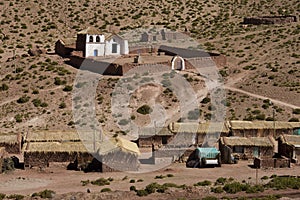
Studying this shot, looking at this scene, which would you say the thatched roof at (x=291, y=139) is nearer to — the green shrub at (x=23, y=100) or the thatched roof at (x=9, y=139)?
the thatched roof at (x=9, y=139)

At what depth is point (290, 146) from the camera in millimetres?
41688

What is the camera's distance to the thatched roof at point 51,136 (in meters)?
42.6

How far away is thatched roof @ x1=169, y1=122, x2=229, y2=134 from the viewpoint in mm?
44322

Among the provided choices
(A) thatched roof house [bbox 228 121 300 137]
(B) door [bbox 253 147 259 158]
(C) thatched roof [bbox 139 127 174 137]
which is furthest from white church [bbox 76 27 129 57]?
(B) door [bbox 253 147 259 158]

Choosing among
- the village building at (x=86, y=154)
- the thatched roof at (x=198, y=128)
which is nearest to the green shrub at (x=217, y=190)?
the village building at (x=86, y=154)

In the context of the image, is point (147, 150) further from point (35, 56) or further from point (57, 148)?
point (35, 56)

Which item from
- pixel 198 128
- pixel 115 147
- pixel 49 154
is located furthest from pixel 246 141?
Result: pixel 49 154

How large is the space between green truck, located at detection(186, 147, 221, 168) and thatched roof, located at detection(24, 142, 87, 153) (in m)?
7.26

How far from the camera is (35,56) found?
65312 mm

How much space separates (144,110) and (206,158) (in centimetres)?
1158

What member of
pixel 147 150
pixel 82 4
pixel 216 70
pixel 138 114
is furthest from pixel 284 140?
pixel 82 4

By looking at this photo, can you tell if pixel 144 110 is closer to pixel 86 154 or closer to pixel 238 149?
pixel 238 149

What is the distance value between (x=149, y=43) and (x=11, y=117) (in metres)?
24.9

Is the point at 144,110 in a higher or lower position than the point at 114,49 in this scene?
lower
